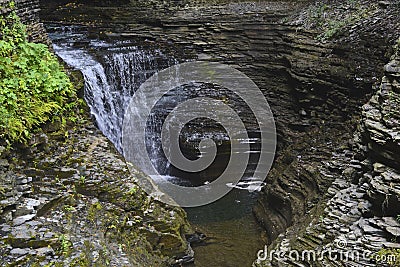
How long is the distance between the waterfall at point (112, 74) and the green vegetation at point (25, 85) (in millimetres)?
1752

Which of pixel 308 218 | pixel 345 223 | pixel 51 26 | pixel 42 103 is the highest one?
pixel 51 26

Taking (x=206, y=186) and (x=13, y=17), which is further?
(x=206, y=186)

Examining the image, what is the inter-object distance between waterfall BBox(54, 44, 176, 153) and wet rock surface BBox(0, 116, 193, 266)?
1.94 m

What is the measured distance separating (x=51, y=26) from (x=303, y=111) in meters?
7.45

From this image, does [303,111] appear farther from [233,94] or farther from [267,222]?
[267,222]

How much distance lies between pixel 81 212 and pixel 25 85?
2.16 metres

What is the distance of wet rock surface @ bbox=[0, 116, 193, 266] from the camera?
528 centimetres

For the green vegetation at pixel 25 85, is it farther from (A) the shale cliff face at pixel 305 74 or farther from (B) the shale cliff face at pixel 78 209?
(A) the shale cliff face at pixel 305 74

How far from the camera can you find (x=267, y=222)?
9.34m

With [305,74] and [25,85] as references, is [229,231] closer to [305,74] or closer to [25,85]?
[305,74]

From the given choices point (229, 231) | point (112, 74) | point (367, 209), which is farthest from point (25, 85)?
point (367, 209)

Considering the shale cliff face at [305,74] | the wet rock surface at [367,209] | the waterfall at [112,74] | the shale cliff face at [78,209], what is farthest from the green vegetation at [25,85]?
the shale cliff face at [305,74]

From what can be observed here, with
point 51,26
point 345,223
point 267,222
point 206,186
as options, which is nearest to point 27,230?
point 345,223

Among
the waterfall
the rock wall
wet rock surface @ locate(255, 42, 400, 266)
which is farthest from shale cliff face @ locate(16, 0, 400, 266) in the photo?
the rock wall
